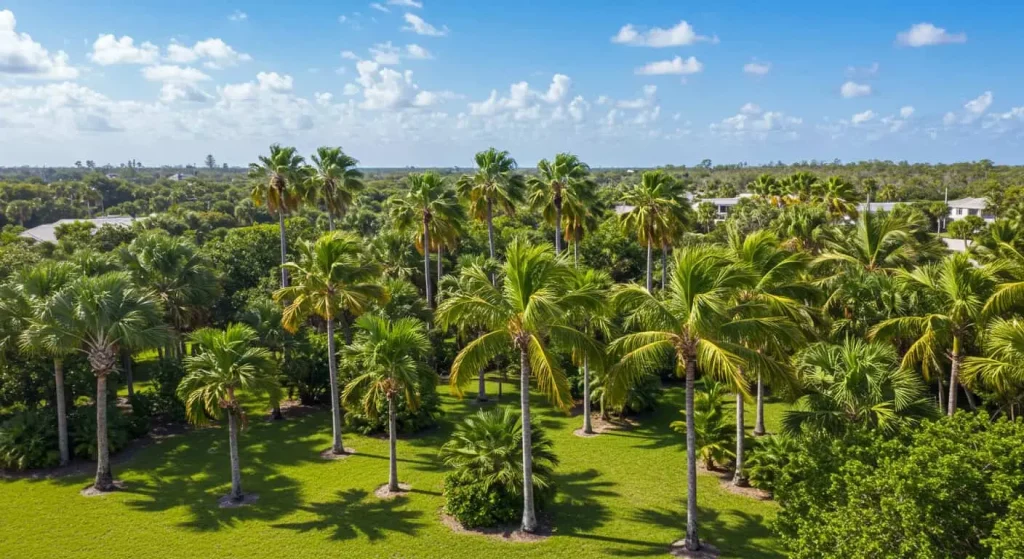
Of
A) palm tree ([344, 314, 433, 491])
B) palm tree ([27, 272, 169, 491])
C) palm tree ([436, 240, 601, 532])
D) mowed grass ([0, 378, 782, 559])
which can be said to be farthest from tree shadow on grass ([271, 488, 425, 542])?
palm tree ([27, 272, 169, 491])

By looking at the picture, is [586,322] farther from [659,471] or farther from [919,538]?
[919,538]

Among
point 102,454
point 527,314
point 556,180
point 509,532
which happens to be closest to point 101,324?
point 102,454

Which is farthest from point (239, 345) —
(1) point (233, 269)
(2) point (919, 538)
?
(1) point (233, 269)

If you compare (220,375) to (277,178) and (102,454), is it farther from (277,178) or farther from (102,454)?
(277,178)

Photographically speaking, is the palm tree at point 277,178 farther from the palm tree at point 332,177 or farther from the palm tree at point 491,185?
the palm tree at point 491,185

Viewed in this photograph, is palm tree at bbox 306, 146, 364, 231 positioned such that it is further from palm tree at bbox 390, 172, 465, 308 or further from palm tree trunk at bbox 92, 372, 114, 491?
palm tree trunk at bbox 92, 372, 114, 491
